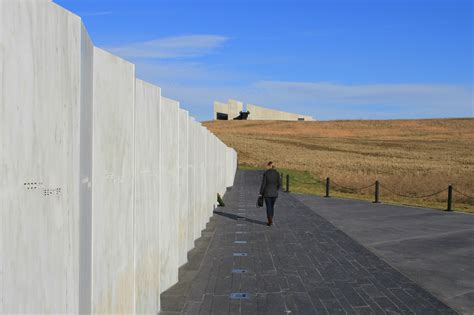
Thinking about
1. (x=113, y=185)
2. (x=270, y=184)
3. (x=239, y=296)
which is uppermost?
(x=113, y=185)

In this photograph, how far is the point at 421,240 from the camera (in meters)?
12.3

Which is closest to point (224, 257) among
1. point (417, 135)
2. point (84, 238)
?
point (84, 238)

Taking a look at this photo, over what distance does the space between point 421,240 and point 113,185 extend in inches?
380

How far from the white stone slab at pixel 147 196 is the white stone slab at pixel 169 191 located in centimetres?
53

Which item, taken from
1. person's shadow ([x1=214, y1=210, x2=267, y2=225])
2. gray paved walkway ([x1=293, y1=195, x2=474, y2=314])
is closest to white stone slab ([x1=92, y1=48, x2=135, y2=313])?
gray paved walkway ([x1=293, y1=195, x2=474, y2=314])

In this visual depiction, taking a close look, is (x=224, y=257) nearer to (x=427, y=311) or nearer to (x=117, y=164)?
(x=427, y=311)

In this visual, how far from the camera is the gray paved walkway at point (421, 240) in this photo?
26.9 feet

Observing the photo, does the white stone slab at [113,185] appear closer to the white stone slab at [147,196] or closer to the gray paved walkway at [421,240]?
the white stone slab at [147,196]

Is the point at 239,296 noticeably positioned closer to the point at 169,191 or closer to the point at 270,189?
the point at 169,191

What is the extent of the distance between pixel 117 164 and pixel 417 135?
9428 centimetres
